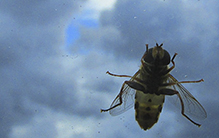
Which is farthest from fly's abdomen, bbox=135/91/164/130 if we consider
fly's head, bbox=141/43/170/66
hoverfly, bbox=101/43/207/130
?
fly's head, bbox=141/43/170/66

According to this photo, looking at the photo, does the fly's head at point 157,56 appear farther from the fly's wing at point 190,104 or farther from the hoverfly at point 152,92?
the fly's wing at point 190,104

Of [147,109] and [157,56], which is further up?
[157,56]

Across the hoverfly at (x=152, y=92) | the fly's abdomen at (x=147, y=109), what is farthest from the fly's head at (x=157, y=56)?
the fly's abdomen at (x=147, y=109)

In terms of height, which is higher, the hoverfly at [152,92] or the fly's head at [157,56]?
the fly's head at [157,56]

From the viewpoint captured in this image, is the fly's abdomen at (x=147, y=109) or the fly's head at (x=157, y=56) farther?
the fly's abdomen at (x=147, y=109)

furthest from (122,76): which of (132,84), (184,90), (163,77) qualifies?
(184,90)

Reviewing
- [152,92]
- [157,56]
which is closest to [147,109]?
[152,92]

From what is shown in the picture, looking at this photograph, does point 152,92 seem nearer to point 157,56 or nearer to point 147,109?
point 147,109
